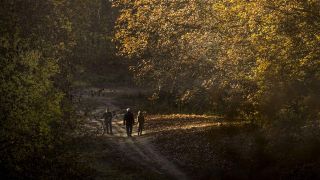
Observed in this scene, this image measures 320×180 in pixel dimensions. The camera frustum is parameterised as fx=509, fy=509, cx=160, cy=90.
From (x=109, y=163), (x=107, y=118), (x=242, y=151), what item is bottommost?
(x=109, y=163)

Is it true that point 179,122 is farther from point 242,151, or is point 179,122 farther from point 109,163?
point 242,151

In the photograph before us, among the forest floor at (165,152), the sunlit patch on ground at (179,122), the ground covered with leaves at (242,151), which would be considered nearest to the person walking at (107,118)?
the forest floor at (165,152)

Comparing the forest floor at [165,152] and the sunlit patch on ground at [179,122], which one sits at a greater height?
the sunlit patch on ground at [179,122]

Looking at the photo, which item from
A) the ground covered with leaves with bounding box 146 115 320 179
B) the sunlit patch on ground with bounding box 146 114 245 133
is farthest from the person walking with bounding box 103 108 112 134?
the ground covered with leaves with bounding box 146 115 320 179

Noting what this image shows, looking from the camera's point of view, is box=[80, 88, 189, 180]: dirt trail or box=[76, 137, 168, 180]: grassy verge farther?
box=[80, 88, 189, 180]: dirt trail

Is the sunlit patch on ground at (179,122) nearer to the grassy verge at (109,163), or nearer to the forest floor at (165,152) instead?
the forest floor at (165,152)

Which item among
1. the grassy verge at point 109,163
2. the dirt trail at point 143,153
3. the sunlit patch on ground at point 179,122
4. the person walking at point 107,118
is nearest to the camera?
the grassy verge at point 109,163

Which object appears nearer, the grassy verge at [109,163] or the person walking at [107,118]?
the grassy verge at [109,163]

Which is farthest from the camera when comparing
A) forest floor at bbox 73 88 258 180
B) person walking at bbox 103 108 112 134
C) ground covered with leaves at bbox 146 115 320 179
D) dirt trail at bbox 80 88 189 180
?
person walking at bbox 103 108 112 134

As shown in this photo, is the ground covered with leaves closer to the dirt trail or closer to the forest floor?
the forest floor

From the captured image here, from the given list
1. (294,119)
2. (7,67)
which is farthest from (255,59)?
(7,67)

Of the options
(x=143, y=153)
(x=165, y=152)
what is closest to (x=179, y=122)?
(x=165, y=152)

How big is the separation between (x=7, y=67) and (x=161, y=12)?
9.25 m

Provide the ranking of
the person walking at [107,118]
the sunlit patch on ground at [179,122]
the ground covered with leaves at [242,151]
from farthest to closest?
the person walking at [107,118], the sunlit patch on ground at [179,122], the ground covered with leaves at [242,151]
